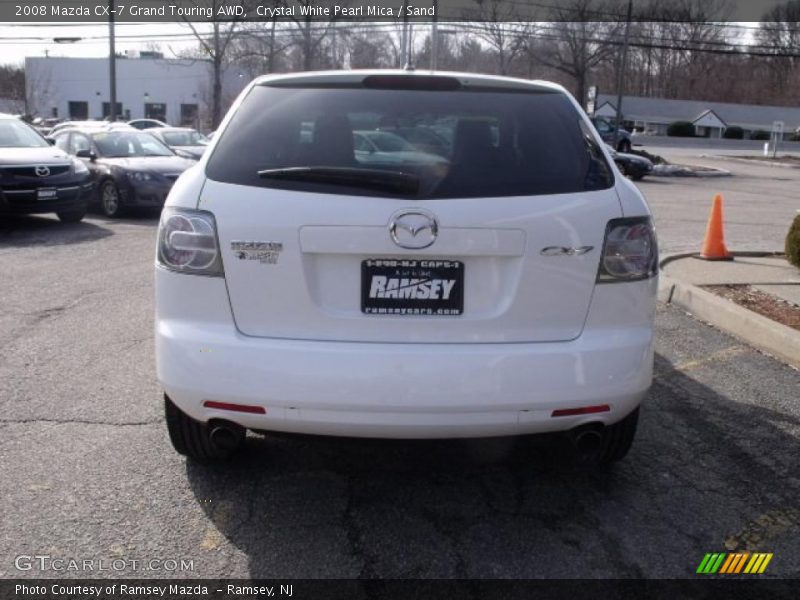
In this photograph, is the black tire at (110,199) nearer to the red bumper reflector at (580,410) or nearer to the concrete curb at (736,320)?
the concrete curb at (736,320)

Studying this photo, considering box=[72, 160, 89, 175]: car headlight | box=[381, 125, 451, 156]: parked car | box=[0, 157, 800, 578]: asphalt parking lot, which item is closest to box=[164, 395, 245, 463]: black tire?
box=[0, 157, 800, 578]: asphalt parking lot

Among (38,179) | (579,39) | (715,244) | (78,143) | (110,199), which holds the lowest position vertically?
(715,244)

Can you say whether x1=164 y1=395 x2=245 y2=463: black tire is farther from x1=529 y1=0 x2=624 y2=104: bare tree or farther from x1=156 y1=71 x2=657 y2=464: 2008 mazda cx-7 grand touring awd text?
x1=529 y1=0 x2=624 y2=104: bare tree

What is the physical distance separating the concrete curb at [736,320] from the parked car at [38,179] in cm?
863

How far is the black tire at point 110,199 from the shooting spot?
13.6 metres

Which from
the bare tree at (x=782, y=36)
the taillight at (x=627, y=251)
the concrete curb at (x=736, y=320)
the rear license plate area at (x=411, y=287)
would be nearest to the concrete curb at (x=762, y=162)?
the bare tree at (x=782, y=36)

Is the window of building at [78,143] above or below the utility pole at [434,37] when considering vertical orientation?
below

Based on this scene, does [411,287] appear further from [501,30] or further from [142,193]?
[501,30]

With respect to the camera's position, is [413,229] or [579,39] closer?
[413,229]

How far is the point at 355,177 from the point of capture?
3000 millimetres

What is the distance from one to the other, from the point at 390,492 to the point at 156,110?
75365 mm

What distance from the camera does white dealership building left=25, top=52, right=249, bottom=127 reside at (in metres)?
72.3

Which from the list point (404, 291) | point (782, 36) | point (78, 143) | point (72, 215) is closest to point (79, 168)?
point (72, 215)

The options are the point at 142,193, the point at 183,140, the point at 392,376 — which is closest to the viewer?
the point at 392,376
